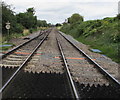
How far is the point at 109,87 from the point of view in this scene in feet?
14.5

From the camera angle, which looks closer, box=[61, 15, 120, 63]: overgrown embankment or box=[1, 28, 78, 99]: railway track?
box=[1, 28, 78, 99]: railway track

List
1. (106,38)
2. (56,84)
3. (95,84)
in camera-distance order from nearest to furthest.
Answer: (56,84)
(95,84)
(106,38)

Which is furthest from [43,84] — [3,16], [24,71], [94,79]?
[3,16]

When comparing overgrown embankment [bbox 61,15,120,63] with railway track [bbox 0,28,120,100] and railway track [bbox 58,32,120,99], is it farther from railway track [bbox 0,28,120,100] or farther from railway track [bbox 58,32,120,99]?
railway track [bbox 0,28,120,100]

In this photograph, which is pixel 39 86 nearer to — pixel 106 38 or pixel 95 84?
pixel 95 84

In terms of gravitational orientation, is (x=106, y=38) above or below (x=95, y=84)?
above

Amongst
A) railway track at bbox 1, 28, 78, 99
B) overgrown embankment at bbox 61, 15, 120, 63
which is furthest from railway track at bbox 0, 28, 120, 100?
overgrown embankment at bbox 61, 15, 120, 63

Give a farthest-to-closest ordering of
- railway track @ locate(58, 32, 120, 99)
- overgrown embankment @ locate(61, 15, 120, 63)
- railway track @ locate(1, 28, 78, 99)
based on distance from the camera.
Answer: overgrown embankment @ locate(61, 15, 120, 63)
railway track @ locate(58, 32, 120, 99)
railway track @ locate(1, 28, 78, 99)

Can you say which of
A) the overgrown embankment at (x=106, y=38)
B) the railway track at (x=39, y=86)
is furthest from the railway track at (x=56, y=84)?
the overgrown embankment at (x=106, y=38)

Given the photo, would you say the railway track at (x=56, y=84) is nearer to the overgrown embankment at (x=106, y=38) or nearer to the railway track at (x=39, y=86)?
the railway track at (x=39, y=86)

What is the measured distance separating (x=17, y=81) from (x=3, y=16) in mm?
19380

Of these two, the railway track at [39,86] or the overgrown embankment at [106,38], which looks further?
the overgrown embankment at [106,38]

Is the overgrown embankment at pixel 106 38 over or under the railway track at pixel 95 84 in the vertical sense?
over

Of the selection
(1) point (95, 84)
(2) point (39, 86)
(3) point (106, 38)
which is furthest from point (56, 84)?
(3) point (106, 38)
